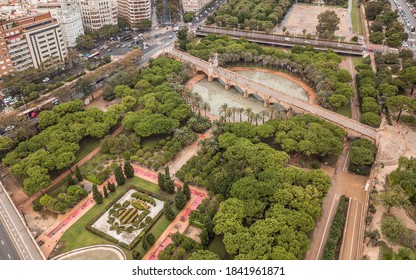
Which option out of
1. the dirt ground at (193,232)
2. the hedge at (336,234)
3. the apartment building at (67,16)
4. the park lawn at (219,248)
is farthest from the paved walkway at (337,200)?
the apartment building at (67,16)

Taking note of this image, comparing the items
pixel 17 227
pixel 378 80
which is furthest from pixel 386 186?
pixel 17 227

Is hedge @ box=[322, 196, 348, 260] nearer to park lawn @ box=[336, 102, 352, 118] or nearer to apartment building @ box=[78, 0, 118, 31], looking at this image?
park lawn @ box=[336, 102, 352, 118]

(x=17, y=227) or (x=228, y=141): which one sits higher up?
(x=228, y=141)

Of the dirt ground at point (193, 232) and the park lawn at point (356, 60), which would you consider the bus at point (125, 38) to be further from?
the dirt ground at point (193, 232)

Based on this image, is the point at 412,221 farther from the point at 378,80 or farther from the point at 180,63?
the point at 180,63

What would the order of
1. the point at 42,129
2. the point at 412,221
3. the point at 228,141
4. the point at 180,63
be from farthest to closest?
the point at 180,63, the point at 42,129, the point at 228,141, the point at 412,221

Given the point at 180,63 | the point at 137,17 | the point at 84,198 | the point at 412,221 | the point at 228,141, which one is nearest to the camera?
the point at 412,221

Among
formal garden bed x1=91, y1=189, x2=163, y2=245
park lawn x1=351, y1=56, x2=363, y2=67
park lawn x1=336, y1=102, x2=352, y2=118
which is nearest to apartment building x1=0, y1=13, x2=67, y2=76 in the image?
formal garden bed x1=91, y1=189, x2=163, y2=245

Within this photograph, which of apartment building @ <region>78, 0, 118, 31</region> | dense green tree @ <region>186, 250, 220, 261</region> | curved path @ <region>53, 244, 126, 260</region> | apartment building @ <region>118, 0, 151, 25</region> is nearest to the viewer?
dense green tree @ <region>186, 250, 220, 261</region>
